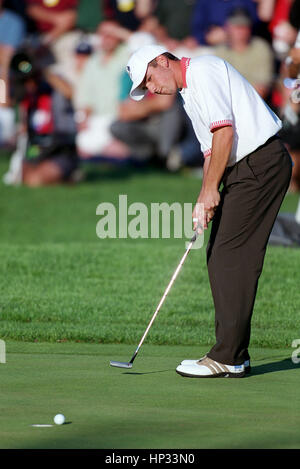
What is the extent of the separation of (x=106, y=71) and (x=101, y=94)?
0.43 m

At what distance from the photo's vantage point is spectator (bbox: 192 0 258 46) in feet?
63.7

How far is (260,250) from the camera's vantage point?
6.42 metres

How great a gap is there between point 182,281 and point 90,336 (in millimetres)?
2546

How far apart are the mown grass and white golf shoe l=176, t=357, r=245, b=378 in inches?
57.7

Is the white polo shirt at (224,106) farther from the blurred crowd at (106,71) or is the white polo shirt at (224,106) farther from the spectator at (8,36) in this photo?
the spectator at (8,36)

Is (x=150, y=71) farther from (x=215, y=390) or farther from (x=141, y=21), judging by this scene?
(x=141, y=21)

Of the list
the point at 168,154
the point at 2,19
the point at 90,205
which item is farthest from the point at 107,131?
the point at 90,205

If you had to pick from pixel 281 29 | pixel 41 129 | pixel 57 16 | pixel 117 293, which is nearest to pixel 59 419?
pixel 117 293

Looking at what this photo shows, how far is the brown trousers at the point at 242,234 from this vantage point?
6359mm

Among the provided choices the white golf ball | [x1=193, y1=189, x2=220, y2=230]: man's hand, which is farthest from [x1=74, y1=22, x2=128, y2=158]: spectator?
the white golf ball

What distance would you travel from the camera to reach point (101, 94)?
2067 centimetres

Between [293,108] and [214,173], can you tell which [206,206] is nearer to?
[214,173]

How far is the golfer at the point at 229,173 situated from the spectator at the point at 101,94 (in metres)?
14.1

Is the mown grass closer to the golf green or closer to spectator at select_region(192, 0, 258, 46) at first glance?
the golf green
